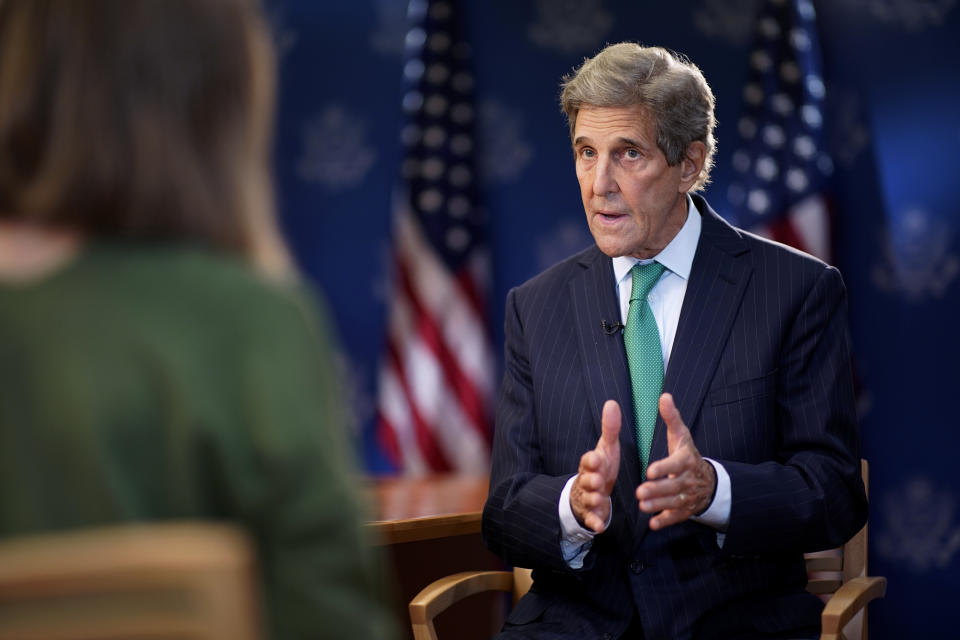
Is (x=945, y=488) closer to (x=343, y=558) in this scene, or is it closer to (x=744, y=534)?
(x=744, y=534)

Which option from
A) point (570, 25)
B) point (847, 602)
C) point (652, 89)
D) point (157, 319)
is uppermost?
point (570, 25)

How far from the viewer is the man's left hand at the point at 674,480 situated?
185cm

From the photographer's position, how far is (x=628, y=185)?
235cm

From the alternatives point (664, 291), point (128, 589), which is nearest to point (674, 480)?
point (664, 291)

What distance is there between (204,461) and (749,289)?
1.62 meters

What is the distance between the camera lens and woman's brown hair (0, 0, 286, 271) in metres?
0.88

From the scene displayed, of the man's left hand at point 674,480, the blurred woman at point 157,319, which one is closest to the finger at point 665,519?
the man's left hand at point 674,480

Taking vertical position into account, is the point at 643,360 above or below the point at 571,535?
above

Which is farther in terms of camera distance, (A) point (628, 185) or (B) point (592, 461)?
(A) point (628, 185)

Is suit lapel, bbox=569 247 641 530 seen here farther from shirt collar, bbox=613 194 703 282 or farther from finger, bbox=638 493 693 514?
finger, bbox=638 493 693 514

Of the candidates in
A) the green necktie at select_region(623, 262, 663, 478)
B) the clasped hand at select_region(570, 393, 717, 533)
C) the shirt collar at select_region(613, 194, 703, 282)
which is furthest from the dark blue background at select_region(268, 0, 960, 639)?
the clasped hand at select_region(570, 393, 717, 533)

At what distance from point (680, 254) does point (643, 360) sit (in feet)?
0.86

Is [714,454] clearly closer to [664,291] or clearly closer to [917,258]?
[664,291]

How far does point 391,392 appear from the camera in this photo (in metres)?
3.89
